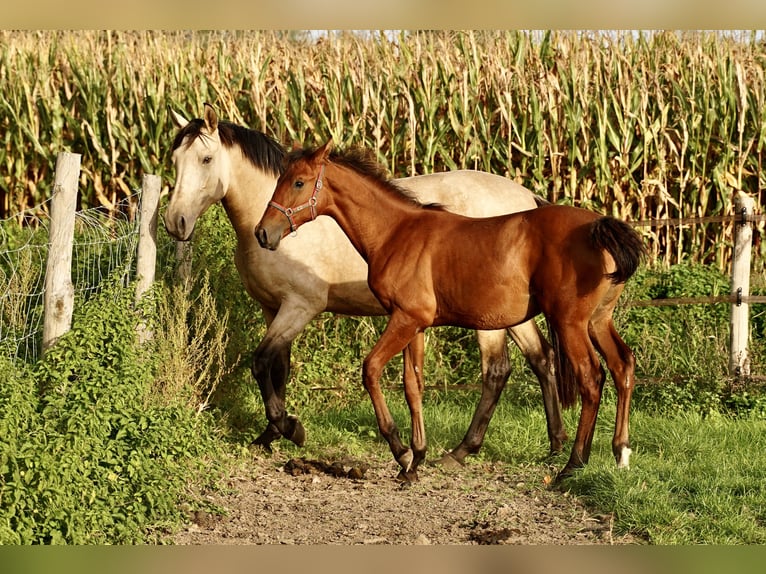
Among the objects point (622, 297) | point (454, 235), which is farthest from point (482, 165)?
point (454, 235)

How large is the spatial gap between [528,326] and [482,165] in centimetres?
350

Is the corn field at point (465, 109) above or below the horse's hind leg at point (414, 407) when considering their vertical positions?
above

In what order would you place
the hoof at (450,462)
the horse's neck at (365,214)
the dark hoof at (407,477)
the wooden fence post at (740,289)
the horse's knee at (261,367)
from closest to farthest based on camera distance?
the horse's neck at (365,214) → the dark hoof at (407,477) → the hoof at (450,462) → the horse's knee at (261,367) → the wooden fence post at (740,289)

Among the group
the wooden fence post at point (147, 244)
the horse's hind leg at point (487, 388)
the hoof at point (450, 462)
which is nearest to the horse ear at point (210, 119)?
the wooden fence post at point (147, 244)

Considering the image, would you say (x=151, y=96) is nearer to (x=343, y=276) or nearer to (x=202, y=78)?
(x=202, y=78)

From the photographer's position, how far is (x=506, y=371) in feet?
26.2

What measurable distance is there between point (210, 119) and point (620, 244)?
335 centimetres

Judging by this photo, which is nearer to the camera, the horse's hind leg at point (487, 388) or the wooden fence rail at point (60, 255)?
the wooden fence rail at point (60, 255)

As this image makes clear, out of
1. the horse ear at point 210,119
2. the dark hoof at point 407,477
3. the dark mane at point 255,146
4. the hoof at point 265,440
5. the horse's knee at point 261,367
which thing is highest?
the horse ear at point 210,119

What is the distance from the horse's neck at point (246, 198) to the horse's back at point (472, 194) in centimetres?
119

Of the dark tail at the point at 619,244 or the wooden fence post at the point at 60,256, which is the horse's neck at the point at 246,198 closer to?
the wooden fence post at the point at 60,256

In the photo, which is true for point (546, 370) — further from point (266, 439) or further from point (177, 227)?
point (177, 227)

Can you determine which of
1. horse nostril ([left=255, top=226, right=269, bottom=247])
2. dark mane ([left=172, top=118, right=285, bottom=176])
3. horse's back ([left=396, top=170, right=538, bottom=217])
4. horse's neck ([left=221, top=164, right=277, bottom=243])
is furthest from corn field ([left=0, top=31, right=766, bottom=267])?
horse nostril ([left=255, top=226, right=269, bottom=247])

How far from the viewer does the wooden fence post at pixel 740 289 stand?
30.8 feet
